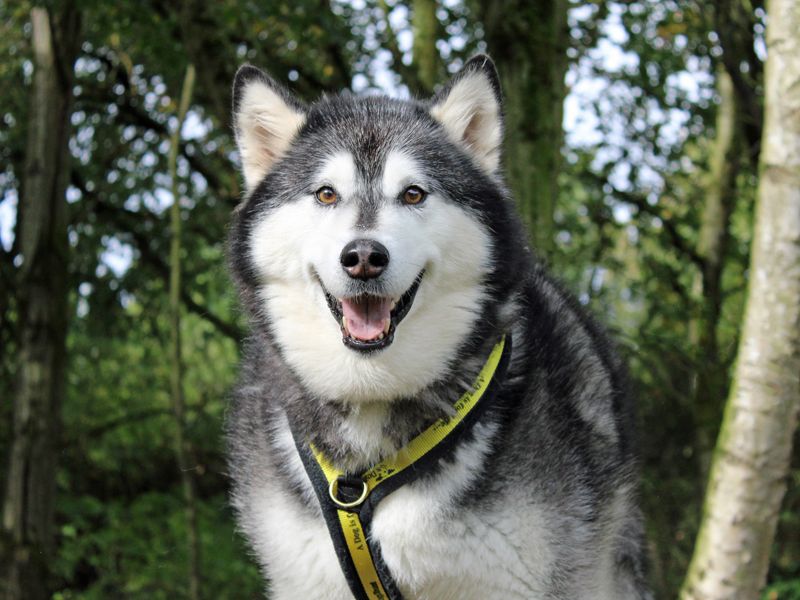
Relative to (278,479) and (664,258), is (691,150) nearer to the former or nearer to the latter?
(664,258)

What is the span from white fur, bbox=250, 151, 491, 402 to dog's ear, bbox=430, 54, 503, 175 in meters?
0.29

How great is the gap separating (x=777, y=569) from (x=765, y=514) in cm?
618

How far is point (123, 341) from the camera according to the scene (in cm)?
711

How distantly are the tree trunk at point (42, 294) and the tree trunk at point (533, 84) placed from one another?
284 cm

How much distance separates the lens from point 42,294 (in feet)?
20.1

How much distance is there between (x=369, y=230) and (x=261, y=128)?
70 cm

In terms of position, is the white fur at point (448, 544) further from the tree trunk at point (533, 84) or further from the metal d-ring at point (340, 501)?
the tree trunk at point (533, 84)

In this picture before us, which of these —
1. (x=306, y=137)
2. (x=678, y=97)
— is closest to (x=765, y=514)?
(x=306, y=137)

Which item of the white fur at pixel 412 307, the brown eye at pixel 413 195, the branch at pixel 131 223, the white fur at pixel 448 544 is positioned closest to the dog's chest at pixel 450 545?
the white fur at pixel 448 544

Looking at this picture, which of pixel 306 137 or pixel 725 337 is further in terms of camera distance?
pixel 725 337

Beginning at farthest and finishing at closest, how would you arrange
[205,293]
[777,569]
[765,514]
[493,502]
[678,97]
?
[777,569]
[205,293]
[678,97]
[493,502]
[765,514]

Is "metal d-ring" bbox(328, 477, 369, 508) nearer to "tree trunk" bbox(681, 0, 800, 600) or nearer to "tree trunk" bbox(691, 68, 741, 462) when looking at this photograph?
"tree trunk" bbox(681, 0, 800, 600)

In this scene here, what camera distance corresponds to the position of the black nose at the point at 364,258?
254cm

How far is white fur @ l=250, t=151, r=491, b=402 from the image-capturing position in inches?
108
